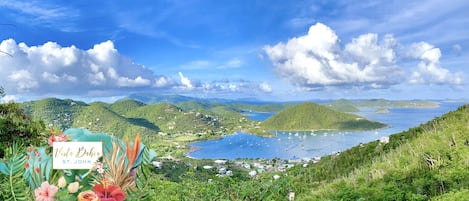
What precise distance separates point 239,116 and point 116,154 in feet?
366

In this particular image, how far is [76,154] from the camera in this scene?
55.5 inches

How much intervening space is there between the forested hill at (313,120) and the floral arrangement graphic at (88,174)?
3414 inches

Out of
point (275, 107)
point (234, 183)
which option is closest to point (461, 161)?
point (234, 183)

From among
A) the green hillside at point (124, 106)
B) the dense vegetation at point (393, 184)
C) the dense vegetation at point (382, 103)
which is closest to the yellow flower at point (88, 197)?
the dense vegetation at point (393, 184)

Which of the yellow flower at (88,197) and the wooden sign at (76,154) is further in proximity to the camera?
the wooden sign at (76,154)

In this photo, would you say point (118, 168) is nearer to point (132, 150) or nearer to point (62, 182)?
point (132, 150)

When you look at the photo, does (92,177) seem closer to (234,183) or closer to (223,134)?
(234,183)

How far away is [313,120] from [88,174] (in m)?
89.8

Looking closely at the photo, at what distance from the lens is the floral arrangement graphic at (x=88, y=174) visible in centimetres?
132

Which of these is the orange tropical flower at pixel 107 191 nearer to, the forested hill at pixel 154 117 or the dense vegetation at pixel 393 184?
the dense vegetation at pixel 393 184

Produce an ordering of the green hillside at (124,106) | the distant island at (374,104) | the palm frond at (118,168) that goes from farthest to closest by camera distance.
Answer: the distant island at (374,104), the green hillside at (124,106), the palm frond at (118,168)

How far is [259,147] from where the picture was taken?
71.3 meters

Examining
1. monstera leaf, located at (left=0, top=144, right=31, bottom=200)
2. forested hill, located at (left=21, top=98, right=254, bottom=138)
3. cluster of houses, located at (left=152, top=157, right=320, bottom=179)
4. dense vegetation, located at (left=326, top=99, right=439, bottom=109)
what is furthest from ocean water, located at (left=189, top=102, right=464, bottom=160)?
dense vegetation, located at (left=326, top=99, right=439, bottom=109)

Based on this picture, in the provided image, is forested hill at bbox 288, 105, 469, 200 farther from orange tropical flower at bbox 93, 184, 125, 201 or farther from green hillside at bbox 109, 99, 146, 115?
green hillside at bbox 109, 99, 146, 115
